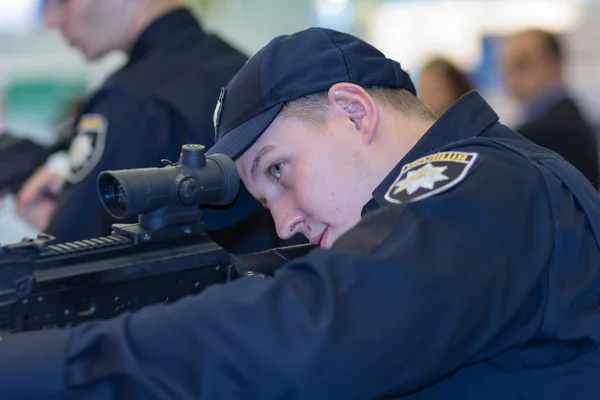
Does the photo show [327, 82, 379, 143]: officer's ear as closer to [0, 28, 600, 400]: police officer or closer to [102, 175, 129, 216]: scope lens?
[0, 28, 600, 400]: police officer

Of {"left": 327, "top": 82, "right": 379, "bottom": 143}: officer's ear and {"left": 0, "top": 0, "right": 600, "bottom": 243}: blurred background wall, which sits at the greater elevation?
{"left": 327, "top": 82, "right": 379, "bottom": 143}: officer's ear

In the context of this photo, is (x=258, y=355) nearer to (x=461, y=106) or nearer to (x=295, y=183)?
(x=295, y=183)

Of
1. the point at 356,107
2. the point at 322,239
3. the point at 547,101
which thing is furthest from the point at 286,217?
the point at 547,101

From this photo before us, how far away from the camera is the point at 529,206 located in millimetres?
768

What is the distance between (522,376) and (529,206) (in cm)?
19

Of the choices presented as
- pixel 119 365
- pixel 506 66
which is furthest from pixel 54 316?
pixel 506 66

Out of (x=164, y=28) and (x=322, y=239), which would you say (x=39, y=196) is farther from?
(x=322, y=239)

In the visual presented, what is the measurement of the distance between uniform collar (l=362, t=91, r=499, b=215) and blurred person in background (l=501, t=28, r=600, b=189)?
5.72 ft

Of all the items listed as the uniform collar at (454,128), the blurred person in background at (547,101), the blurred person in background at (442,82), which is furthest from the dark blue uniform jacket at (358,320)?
the blurred person in background at (442,82)

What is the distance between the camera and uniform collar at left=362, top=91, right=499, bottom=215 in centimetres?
95

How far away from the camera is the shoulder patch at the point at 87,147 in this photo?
1629 mm

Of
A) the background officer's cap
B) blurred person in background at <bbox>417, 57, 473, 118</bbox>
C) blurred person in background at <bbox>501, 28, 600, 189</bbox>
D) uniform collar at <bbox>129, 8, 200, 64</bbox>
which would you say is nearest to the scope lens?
the background officer's cap

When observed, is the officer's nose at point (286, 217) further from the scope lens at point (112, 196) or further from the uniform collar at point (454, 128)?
the scope lens at point (112, 196)

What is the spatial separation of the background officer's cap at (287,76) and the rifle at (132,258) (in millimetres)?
64
